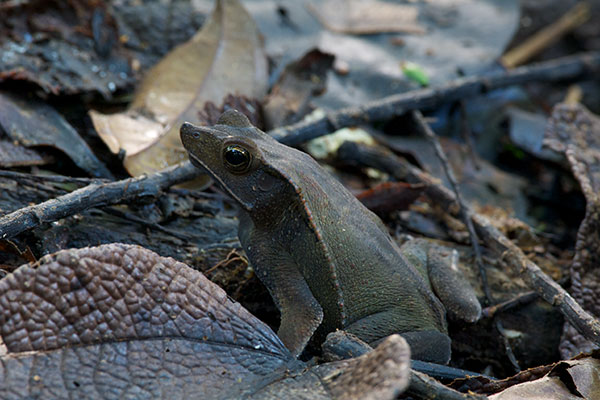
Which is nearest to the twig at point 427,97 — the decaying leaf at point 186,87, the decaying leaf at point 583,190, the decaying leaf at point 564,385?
the decaying leaf at point 186,87

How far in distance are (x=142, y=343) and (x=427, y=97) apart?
9.95ft

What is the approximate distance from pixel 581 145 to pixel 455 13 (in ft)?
7.52

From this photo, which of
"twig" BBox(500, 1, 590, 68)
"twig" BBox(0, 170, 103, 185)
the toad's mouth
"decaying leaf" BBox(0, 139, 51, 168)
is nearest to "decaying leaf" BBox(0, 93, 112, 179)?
"decaying leaf" BBox(0, 139, 51, 168)

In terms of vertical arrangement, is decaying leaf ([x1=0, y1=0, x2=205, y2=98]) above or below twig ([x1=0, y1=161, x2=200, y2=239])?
above

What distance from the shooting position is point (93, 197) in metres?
2.66

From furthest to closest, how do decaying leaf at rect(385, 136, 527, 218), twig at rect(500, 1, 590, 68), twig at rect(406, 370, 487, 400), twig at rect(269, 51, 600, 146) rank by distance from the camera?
twig at rect(500, 1, 590, 68)
decaying leaf at rect(385, 136, 527, 218)
twig at rect(269, 51, 600, 146)
twig at rect(406, 370, 487, 400)

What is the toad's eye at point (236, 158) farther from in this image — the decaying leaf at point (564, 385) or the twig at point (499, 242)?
the decaying leaf at point (564, 385)

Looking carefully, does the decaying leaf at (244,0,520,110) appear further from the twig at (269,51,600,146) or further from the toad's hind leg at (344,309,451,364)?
the toad's hind leg at (344,309,451,364)

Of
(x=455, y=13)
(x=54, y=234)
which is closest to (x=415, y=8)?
(x=455, y=13)

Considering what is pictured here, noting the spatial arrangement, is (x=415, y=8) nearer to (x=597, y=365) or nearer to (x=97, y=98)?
(x=97, y=98)

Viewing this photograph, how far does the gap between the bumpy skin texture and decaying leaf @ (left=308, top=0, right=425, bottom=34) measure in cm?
283

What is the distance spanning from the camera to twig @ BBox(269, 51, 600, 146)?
3.58 metres

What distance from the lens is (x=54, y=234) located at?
2658 mm

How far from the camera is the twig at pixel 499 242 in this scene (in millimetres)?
2703
